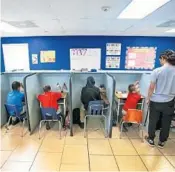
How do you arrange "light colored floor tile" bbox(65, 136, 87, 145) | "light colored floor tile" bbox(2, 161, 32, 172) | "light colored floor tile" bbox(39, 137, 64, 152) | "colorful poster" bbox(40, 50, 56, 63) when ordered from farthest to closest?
"colorful poster" bbox(40, 50, 56, 63) → "light colored floor tile" bbox(65, 136, 87, 145) → "light colored floor tile" bbox(39, 137, 64, 152) → "light colored floor tile" bbox(2, 161, 32, 172)

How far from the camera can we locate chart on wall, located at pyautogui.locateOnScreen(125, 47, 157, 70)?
193 inches

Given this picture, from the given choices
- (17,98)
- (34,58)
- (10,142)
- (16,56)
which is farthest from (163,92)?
(16,56)

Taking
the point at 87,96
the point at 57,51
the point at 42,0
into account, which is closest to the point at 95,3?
the point at 42,0

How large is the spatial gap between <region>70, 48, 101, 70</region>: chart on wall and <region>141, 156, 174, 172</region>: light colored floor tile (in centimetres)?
323

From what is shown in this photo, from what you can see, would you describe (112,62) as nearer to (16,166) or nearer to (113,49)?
(113,49)

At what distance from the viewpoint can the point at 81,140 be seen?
9.56 feet

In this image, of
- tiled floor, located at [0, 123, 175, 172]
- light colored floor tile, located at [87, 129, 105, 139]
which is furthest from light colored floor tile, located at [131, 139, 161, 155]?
light colored floor tile, located at [87, 129, 105, 139]

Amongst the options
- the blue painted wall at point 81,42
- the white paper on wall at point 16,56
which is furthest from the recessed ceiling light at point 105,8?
the white paper on wall at point 16,56

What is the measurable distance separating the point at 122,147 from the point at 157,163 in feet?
1.93

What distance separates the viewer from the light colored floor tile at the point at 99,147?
2555 mm

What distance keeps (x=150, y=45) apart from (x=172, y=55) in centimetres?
275

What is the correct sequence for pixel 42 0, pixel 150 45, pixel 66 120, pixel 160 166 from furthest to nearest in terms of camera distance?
pixel 150 45 → pixel 66 120 → pixel 160 166 → pixel 42 0

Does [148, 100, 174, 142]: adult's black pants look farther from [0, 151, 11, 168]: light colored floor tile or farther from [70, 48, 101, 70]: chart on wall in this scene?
[70, 48, 101, 70]: chart on wall

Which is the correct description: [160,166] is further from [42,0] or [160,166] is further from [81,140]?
[42,0]
